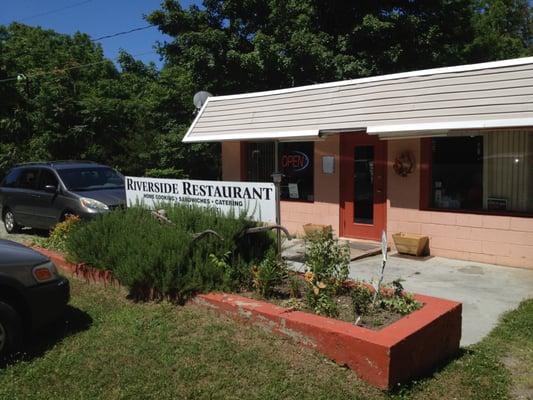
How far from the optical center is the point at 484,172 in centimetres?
879

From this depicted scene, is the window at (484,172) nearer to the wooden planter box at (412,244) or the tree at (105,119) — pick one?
the wooden planter box at (412,244)

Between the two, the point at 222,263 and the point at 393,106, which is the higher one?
the point at 393,106

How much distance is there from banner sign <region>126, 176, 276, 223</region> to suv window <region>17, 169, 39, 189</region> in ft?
14.1

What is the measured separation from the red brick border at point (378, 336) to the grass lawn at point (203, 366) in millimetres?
88

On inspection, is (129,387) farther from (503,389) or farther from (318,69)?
(318,69)

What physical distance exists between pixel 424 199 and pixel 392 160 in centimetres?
95

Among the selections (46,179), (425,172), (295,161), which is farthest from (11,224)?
(425,172)

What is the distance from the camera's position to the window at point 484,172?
27.3 feet

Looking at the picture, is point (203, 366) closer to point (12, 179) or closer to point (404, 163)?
point (404, 163)

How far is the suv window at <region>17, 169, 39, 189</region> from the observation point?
39.2ft

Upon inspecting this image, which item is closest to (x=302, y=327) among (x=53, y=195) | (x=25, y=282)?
(x=25, y=282)

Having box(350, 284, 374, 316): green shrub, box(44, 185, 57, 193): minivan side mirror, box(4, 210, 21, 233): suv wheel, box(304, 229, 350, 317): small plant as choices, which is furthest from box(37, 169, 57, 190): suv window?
box(350, 284, 374, 316): green shrub

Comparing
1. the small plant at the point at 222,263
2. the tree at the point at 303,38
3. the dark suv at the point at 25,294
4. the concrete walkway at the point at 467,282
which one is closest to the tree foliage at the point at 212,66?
the tree at the point at 303,38

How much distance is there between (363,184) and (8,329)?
Result: 23.9 ft
